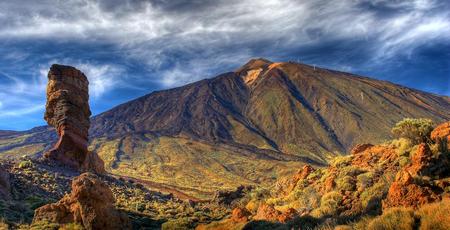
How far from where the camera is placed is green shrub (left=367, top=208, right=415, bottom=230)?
32.3ft

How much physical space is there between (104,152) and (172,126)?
A: 205 feet

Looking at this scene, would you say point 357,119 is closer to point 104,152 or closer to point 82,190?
point 104,152

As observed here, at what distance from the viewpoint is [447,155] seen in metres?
18.8

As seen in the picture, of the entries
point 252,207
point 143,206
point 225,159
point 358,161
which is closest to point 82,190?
point 143,206

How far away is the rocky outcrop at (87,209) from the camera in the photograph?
19703mm

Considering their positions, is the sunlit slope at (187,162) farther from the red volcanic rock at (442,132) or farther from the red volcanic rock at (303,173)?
the red volcanic rock at (442,132)

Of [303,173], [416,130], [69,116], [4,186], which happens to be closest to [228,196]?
[303,173]

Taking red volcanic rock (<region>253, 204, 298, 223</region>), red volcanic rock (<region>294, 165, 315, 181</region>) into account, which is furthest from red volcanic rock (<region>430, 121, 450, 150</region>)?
red volcanic rock (<region>294, 165, 315, 181</region>)

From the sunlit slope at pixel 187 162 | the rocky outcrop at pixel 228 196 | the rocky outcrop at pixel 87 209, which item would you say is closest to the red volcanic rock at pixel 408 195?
the rocky outcrop at pixel 87 209

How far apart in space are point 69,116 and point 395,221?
125 feet

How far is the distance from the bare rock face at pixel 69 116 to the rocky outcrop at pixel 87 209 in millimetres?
21908

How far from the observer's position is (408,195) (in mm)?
14109

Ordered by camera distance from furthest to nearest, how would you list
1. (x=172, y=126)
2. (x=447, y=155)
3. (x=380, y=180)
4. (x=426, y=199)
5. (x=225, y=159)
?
(x=172, y=126), (x=225, y=159), (x=380, y=180), (x=447, y=155), (x=426, y=199)

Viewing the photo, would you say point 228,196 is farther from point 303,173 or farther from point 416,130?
point 416,130
